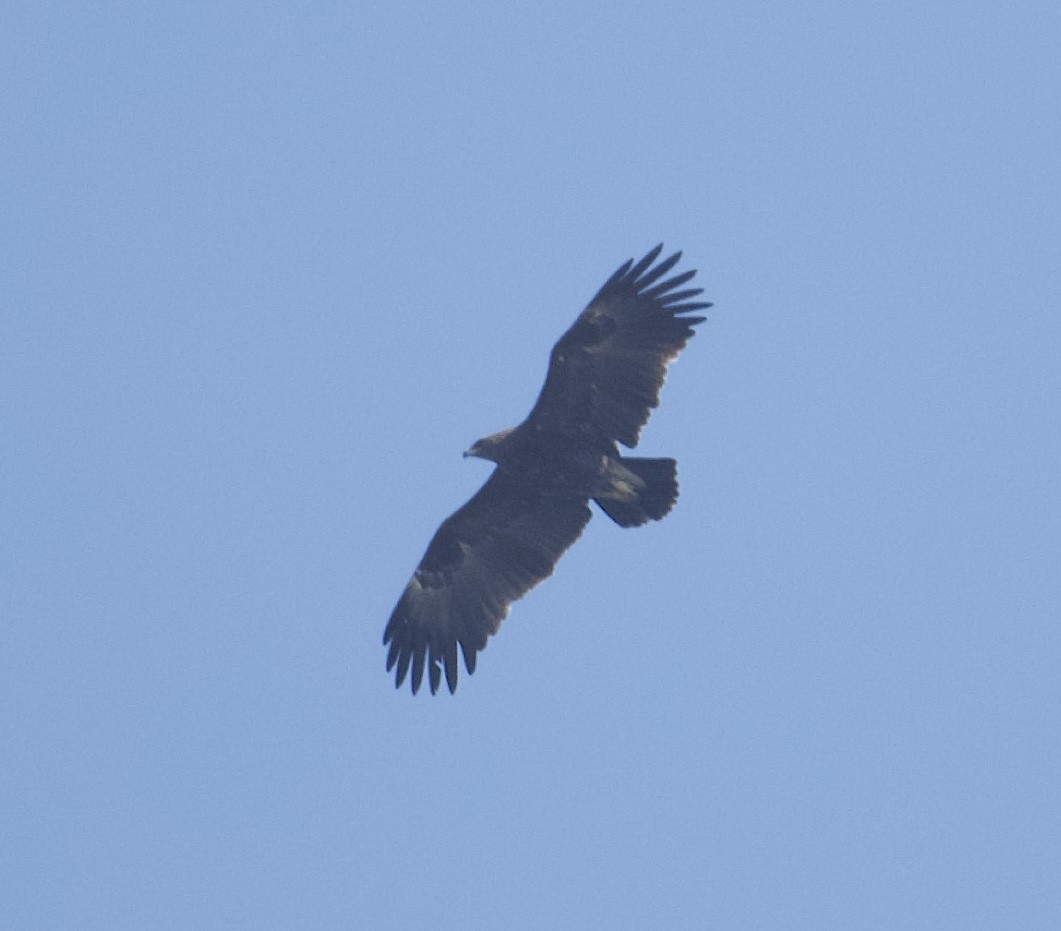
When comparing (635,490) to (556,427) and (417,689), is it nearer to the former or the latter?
(556,427)

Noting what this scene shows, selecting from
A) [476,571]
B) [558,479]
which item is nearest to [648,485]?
[558,479]

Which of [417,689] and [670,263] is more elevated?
[670,263]

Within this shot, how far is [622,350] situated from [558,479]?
1.45m

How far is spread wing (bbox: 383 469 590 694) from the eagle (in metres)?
0.01

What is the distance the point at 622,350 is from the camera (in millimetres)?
17906

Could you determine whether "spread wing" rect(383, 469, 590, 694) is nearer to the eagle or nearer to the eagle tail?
the eagle

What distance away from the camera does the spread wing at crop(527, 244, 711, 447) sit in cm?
1789

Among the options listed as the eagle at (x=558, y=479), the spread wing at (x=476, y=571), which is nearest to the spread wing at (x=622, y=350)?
the eagle at (x=558, y=479)

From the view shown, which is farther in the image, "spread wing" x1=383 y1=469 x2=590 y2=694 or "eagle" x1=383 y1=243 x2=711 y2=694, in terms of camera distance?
"spread wing" x1=383 y1=469 x2=590 y2=694

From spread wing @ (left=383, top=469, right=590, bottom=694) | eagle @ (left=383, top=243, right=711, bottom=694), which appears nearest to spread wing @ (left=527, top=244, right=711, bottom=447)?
eagle @ (left=383, top=243, right=711, bottom=694)

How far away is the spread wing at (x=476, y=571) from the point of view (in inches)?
747

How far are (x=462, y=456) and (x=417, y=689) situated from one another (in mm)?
2408

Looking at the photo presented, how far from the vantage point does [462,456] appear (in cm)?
1870

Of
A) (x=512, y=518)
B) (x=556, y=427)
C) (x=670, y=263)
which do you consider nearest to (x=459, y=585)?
(x=512, y=518)
